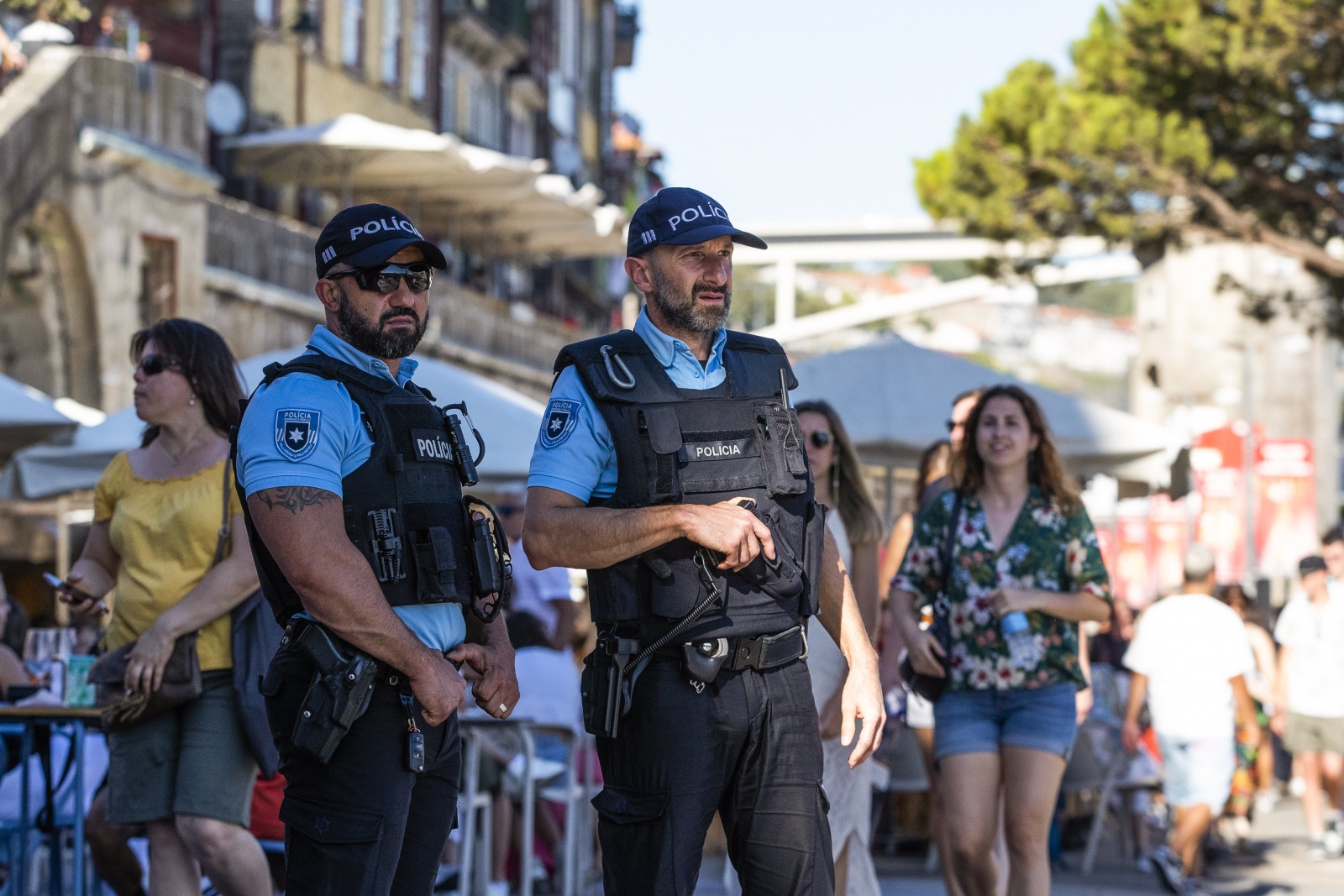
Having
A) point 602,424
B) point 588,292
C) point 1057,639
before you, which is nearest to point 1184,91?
point 1057,639

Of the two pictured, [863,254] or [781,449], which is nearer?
[781,449]

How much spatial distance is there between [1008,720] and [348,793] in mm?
3130

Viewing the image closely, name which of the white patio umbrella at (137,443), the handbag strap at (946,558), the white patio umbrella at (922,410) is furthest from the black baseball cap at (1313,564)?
the handbag strap at (946,558)

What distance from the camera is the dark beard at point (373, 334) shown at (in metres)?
4.19

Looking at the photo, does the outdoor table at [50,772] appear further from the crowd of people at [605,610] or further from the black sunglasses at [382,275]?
the black sunglasses at [382,275]

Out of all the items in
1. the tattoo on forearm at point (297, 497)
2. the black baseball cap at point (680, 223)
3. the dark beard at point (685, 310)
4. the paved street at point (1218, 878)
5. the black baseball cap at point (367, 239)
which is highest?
the black baseball cap at point (680, 223)

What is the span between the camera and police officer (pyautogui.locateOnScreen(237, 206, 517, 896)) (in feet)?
12.7

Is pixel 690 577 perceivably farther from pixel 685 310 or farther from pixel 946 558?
pixel 946 558

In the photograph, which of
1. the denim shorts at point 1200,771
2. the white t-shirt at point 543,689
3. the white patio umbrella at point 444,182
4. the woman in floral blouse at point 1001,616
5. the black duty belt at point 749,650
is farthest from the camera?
the white patio umbrella at point 444,182

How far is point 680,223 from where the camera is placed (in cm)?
443

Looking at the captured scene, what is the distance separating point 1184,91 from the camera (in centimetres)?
1978

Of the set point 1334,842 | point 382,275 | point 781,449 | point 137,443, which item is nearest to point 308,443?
point 382,275

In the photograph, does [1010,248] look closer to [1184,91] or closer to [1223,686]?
[1184,91]

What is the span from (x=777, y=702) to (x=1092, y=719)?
8047mm
